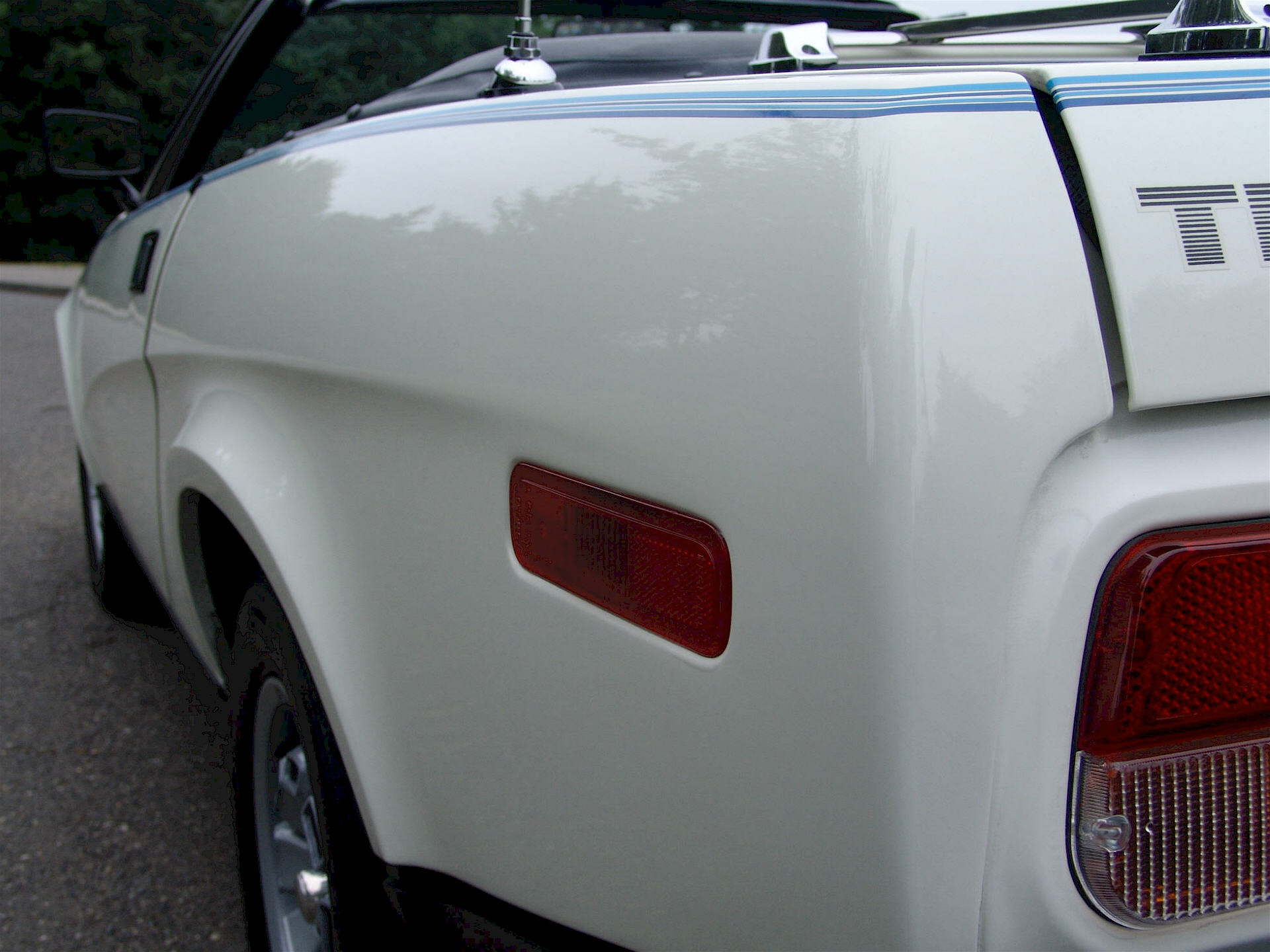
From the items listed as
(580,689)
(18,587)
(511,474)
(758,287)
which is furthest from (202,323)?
(18,587)

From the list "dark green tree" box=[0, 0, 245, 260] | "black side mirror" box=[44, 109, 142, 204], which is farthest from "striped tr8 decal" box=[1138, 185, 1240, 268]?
"dark green tree" box=[0, 0, 245, 260]

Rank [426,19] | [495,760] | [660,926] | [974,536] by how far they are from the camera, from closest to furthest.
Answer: [974,536], [660,926], [495,760], [426,19]

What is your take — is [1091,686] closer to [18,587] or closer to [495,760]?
[495,760]

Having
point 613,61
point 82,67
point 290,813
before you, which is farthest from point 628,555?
point 82,67

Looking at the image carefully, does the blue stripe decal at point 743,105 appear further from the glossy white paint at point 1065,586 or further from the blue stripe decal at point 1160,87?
the glossy white paint at point 1065,586

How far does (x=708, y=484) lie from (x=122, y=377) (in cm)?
187

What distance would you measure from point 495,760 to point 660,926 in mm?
251

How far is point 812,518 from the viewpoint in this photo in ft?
2.94

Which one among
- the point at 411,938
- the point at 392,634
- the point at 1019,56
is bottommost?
the point at 411,938

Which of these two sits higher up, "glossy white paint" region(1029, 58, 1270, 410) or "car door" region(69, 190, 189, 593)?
"glossy white paint" region(1029, 58, 1270, 410)

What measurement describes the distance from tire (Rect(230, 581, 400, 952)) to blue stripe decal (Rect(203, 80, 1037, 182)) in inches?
28.6

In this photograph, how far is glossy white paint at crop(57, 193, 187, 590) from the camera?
222cm

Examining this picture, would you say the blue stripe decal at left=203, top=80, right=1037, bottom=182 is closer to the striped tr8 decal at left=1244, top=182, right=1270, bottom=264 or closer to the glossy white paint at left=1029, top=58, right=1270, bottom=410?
the glossy white paint at left=1029, top=58, right=1270, bottom=410

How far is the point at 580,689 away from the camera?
110cm
